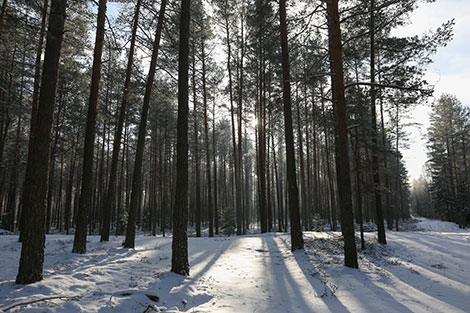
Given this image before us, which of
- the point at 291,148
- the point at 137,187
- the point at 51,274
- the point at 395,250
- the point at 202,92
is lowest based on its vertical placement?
the point at 395,250

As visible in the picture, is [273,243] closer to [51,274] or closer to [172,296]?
[172,296]

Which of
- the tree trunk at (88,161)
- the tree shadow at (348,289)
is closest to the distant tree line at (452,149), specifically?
the tree shadow at (348,289)

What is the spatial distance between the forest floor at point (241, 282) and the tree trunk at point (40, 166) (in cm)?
37

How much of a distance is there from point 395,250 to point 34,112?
1696 centimetres

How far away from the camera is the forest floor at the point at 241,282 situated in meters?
4.05

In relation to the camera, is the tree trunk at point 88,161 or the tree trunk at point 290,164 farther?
the tree trunk at point 290,164

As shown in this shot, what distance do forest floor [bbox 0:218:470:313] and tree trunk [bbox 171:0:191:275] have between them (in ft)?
1.41

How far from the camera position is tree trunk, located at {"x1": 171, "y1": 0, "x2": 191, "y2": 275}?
5.95 metres

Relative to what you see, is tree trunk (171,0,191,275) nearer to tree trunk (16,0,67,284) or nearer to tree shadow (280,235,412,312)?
tree trunk (16,0,67,284)

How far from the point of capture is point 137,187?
921 centimetres

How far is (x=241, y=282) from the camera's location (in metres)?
5.74

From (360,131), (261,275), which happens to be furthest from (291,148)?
(261,275)

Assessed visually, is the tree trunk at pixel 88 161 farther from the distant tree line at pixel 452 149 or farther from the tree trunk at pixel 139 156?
the distant tree line at pixel 452 149

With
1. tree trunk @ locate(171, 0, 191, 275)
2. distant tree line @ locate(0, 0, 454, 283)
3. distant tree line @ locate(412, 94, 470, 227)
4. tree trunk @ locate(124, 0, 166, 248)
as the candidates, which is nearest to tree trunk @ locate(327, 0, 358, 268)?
distant tree line @ locate(0, 0, 454, 283)
